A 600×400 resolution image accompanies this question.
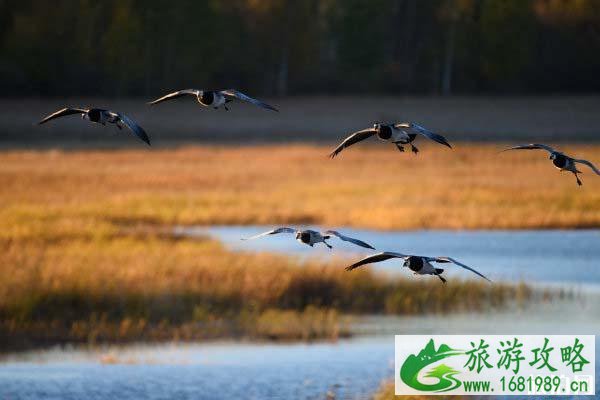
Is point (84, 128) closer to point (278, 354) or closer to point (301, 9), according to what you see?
point (301, 9)

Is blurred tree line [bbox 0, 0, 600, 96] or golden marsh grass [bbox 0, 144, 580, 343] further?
blurred tree line [bbox 0, 0, 600, 96]

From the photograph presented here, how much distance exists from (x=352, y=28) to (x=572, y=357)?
57057 millimetres

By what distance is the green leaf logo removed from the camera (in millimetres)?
19397

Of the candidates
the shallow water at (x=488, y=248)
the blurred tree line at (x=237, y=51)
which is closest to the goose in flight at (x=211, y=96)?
the shallow water at (x=488, y=248)

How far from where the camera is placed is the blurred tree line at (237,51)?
242ft

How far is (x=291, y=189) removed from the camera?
151ft

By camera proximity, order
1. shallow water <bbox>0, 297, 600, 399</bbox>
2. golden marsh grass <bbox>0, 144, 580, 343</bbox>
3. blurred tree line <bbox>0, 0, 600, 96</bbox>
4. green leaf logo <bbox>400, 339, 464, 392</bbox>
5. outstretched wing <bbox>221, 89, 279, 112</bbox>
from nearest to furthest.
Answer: outstretched wing <bbox>221, 89, 279, 112</bbox> < green leaf logo <bbox>400, 339, 464, 392</bbox> < shallow water <bbox>0, 297, 600, 399</bbox> < golden marsh grass <bbox>0, 144, 580, 343</bbox> < blurred tree line <bbox>0, 0, 600, 96</bbox>

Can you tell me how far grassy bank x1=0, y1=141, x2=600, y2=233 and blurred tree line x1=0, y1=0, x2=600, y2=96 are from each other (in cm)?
1162

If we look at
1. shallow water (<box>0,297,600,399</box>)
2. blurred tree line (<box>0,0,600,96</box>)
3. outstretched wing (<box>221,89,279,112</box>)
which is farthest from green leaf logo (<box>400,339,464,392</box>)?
blurred tree line (<box>0,0,600,96</box>)

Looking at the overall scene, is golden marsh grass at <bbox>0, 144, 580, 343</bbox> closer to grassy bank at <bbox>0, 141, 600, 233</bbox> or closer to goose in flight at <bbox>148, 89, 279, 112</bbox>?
grassy bank at <bbox>0, 141, 600, 233</bbox>

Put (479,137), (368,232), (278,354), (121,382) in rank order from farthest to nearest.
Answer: (479,137), (368,232), (278,354), (121,382)

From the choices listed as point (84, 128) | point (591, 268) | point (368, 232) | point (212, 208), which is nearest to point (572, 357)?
point (591, 268)

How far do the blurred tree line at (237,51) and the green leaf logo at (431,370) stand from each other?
4551cm

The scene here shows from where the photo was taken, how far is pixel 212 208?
4106 cm
